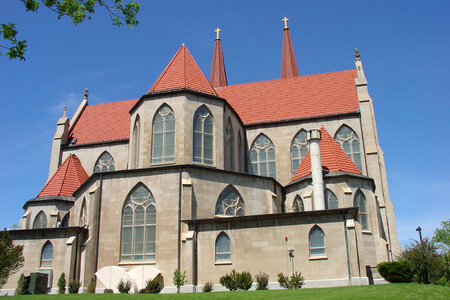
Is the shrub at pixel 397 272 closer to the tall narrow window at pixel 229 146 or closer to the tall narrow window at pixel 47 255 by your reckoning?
the tall narrow window at pixel 229 146

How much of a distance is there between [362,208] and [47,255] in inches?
781

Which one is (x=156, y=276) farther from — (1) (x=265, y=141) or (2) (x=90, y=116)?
(2) (x=90, y=116)

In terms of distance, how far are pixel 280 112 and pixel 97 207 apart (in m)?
18.5

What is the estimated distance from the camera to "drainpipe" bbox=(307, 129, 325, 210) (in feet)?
89.6

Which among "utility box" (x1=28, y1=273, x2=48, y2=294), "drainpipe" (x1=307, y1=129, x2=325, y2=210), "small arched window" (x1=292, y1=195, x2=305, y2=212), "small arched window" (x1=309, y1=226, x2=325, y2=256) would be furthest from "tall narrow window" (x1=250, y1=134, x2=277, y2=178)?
"utility box" (x1=28, y1=273, x2=48, y2=294)

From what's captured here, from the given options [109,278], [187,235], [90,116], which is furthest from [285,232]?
[90,116]

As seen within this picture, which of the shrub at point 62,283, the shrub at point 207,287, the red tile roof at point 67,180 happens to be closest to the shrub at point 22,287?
the shrub at point 62,283

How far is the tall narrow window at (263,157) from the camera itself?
120 ft

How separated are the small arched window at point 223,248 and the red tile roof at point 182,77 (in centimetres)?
1105

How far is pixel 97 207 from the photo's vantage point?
26250 mm

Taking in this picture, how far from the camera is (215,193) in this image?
1038 inches

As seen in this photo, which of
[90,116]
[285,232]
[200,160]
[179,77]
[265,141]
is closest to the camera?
[285,232]

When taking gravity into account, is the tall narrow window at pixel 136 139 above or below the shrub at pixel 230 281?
above

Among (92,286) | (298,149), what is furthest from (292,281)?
(298,149)
